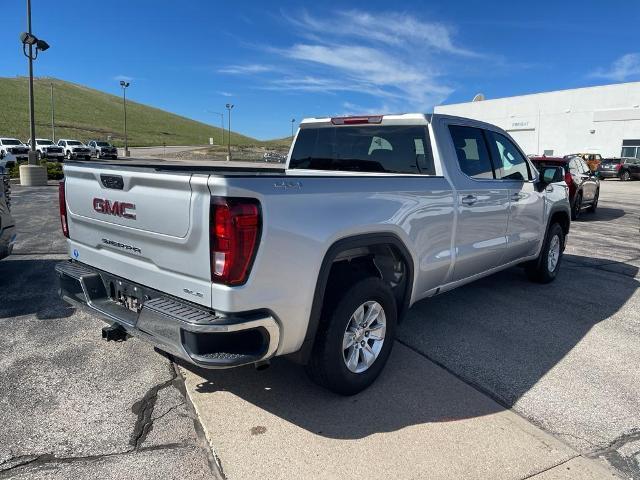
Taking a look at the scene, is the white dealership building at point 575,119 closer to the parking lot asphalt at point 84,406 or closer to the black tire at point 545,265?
the black tire at point 545,265

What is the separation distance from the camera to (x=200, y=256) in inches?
104

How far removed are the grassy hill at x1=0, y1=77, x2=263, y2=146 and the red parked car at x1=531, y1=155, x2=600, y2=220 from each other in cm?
7428

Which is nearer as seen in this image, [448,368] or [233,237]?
[233,237]

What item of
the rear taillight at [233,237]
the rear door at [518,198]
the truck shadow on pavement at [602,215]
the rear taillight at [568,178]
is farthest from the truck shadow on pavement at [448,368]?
the truck shadow on pavement at [602,215]

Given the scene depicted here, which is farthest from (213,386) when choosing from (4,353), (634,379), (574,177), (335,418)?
(574,177)

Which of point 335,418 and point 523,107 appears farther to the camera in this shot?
point 523,107

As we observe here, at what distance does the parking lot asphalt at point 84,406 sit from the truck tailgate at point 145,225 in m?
0.83

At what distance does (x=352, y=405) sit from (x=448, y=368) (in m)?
0.96

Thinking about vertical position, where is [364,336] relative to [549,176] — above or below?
below

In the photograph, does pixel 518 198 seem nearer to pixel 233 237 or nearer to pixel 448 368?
→ pixel 448 368

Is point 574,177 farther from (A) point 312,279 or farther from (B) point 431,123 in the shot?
(A) point 312,279

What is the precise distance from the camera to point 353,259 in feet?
11.9

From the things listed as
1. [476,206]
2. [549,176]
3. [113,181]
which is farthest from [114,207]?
[549,176]

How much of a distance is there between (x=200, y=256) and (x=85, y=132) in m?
95.0
